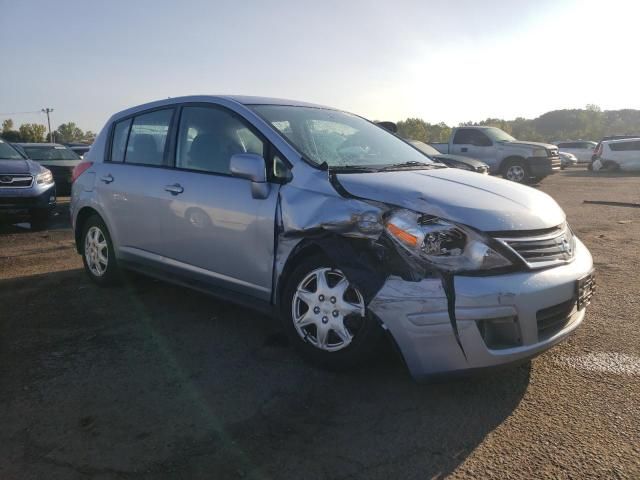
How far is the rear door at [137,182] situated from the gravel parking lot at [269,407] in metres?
0.64

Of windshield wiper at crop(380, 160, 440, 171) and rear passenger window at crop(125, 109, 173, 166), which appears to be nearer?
windshield wiper at crop(380, 160, 440, 171)

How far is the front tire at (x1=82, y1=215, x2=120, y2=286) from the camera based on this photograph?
16.4 ft

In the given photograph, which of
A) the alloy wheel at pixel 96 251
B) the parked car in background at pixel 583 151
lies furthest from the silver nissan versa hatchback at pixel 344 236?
the parked car in background at pixel 583 151

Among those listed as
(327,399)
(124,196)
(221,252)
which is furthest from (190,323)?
(327,399)

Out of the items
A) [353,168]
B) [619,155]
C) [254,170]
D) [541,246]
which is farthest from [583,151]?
[254,170]

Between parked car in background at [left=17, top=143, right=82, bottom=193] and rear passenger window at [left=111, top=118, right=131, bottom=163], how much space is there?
8481 mm

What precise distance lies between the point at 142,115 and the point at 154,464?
133 inches

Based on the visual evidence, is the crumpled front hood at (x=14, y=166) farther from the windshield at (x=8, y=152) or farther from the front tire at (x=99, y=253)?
the front tire at (x=99, y=253)

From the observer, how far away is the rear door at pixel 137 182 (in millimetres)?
4379

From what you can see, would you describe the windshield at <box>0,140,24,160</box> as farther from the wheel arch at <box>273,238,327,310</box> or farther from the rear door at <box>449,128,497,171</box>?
the rear door at <box>449,128,497,171</box>

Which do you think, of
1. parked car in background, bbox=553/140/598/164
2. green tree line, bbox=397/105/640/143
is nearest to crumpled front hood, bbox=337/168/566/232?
parked car in background, bbox=553/140/598/164

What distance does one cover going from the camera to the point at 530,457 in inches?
95.1

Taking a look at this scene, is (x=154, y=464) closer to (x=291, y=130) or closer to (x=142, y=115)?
(x=291, y=130)

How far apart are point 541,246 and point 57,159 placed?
1360cm
